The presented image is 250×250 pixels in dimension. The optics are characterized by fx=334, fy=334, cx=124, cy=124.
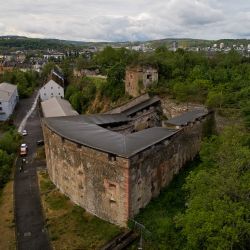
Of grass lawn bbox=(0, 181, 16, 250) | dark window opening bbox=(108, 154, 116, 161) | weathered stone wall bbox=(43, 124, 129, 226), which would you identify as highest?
dark window opening bbox=(108, 154, 116, 161)

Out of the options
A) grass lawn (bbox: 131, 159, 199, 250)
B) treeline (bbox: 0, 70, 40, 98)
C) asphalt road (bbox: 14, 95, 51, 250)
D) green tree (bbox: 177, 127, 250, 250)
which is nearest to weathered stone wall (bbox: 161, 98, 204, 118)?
grass lawn (bbox: 131, 159, 199, 250)

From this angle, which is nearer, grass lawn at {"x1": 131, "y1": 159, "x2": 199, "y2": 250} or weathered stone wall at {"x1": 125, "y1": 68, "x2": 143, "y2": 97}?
grass lawn at {"x1": 131, "y1": 159, "x2": 199, "y2": 250}

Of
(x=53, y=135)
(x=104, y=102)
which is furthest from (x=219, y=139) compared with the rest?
(x=104, y=102)

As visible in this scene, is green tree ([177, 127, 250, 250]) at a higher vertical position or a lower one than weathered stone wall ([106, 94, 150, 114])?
lower

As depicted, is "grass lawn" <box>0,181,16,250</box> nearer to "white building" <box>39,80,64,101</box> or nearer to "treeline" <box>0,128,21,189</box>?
"treeline" <box>0,128,21,189</box>

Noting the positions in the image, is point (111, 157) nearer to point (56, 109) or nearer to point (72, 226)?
point (72, 226)

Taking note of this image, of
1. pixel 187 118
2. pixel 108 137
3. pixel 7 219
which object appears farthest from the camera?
pixel 187 118

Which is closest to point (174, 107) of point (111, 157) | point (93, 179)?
point (93, 179)

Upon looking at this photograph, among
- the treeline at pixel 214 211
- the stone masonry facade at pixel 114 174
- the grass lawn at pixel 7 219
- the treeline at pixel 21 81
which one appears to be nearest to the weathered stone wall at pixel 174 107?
the stone masonry facade at pixel 114 174
